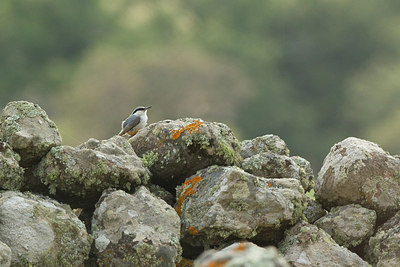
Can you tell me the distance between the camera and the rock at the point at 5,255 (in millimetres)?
5602

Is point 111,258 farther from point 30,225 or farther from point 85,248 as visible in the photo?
point 30,225

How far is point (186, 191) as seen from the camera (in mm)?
7590

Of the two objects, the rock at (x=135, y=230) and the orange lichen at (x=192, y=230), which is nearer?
the rock at (x=135, y=230)

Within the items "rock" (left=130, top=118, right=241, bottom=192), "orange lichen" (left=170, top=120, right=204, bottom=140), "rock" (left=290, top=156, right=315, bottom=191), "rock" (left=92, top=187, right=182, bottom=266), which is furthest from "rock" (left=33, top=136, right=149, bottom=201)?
"rock" (left=290, top=156, right=315, bottom=191)

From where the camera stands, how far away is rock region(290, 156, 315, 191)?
921 centimetres

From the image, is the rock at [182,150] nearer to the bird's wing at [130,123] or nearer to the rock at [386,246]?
the rock at [386,246]

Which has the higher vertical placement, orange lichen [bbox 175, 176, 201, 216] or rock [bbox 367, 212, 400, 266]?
rock [bbox 367, 212, 400, 266]

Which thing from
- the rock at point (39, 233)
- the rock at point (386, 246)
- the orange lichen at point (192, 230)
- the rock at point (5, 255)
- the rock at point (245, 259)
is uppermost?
the rock at point (386, 246)

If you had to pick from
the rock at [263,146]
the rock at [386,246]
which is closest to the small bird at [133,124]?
the rock at [263,146]

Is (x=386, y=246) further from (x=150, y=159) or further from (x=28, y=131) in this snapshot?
(x=28, y=131)

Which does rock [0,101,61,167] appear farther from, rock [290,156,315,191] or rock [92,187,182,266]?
rock [290,156,315,191]

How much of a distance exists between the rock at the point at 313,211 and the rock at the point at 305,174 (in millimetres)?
611

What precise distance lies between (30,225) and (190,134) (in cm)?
235

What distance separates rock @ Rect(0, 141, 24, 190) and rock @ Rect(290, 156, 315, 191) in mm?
4116
